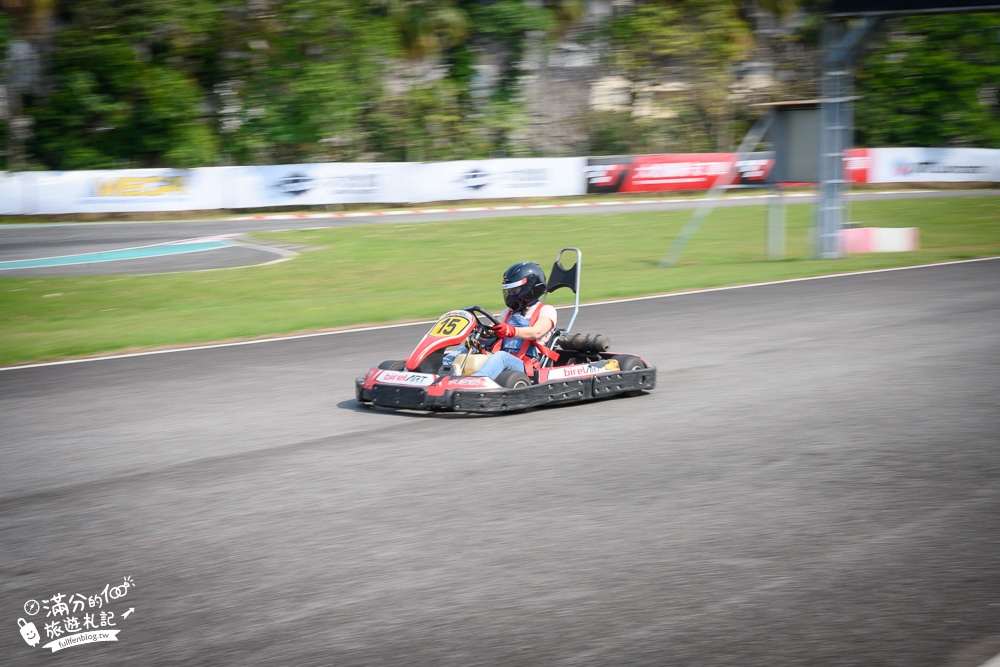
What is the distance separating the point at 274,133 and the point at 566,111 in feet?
35.7

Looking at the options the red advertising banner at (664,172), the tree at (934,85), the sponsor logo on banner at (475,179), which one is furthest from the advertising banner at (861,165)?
the sponsor logo on banner at (475,179)

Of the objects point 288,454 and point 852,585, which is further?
point 288,454

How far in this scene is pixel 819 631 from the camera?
4.19m

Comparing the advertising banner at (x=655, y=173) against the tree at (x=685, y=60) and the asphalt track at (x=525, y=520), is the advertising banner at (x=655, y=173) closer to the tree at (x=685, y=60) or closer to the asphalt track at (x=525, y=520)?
the tree at (x=685, y=60)

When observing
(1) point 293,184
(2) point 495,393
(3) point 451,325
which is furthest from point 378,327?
(1) point 293,184

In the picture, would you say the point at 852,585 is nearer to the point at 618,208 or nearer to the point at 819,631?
the point at 819,631

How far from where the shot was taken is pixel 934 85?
39.1m

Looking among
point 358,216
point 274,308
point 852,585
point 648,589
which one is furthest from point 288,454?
point 358,216

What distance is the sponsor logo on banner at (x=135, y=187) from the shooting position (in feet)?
96.1

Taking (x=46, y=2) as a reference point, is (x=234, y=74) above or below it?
below

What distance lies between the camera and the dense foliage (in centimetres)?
3394

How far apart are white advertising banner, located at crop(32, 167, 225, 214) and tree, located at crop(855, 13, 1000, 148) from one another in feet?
77.3

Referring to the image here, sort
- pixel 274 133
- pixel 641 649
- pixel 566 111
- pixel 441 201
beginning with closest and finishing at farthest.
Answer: pixel 641 649 → pixel 441 201 → pixel 274 133 → pixel 566 111

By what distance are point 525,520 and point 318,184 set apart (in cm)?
2629
